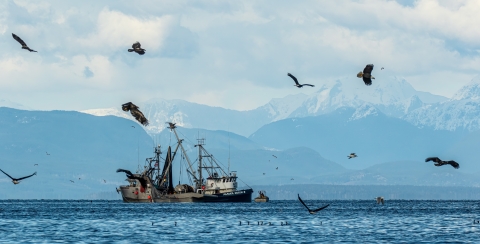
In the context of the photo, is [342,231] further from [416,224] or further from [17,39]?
[17,39]

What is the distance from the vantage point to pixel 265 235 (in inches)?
3556

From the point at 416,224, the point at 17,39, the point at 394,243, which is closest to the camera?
the point at 17,39

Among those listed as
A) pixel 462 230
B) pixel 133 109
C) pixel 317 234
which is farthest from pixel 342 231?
pixel 133 109

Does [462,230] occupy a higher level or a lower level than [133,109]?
lower

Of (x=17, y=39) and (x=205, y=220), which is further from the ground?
(x=17, y=39)

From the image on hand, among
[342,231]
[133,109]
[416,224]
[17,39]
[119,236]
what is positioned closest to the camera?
[17,39]

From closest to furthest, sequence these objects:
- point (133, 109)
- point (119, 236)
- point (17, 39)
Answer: point (17, 39), point (133, 109), point (119, 236)

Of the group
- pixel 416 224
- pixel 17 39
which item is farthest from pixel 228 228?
pixel 17 39

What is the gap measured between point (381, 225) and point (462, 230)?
12907mm

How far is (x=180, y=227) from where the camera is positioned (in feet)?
341

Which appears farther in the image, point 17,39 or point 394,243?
point 394,243

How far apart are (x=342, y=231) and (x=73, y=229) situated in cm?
2647

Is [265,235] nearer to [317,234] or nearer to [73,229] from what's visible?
[317,234]

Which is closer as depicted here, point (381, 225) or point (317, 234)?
point (317, 234)
